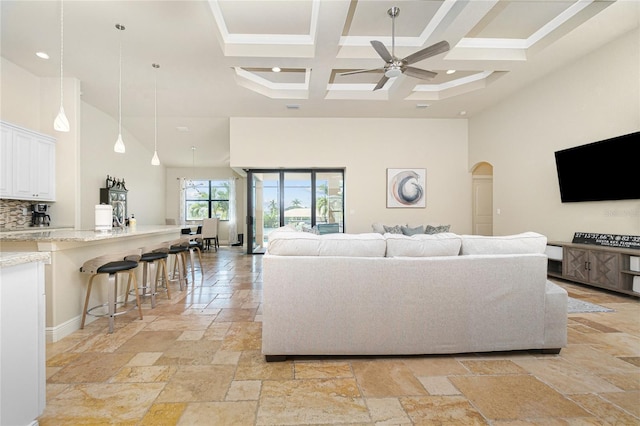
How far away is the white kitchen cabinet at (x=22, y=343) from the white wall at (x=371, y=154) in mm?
5659

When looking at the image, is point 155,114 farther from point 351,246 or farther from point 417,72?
point 351,246

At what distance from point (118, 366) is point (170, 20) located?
3607 millimetres

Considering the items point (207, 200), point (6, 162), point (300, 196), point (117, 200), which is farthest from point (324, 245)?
point (207, 200)

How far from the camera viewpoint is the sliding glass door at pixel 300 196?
24.5ft

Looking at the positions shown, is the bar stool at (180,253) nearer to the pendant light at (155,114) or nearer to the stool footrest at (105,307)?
the stool footrest at (105,307)

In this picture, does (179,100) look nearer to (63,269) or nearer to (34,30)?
(34,30)

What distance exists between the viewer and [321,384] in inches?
72.6

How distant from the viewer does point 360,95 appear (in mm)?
5855

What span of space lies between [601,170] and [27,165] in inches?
324

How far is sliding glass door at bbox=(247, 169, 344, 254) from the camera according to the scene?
7453 millimetres

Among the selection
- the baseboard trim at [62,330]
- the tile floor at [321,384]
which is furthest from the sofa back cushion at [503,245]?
the baseboard trim at [62,330]

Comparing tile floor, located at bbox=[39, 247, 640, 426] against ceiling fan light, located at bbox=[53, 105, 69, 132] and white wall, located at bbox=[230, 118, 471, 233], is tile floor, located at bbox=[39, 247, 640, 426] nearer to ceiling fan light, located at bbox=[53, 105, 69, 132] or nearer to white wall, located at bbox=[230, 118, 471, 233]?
ceiling fan light, located at bbox=[53, 105, 69, 132]

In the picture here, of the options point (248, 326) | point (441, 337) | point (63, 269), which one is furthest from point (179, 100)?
point (441, 337)

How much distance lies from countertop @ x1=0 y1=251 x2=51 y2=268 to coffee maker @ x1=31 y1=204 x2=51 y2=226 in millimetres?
4294
